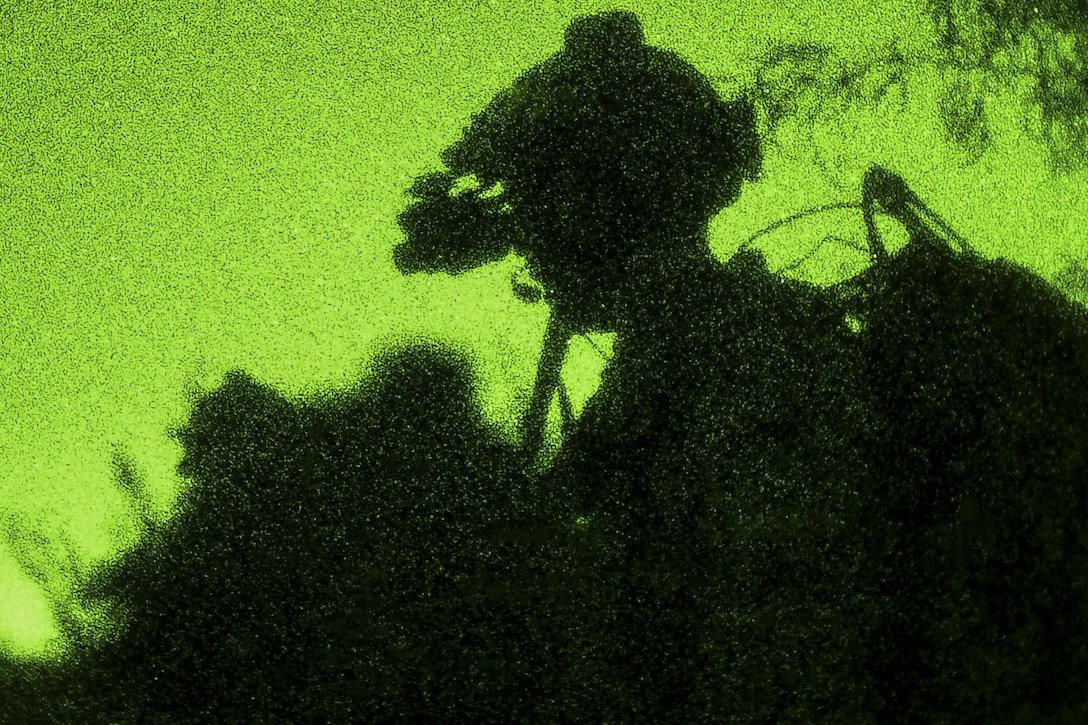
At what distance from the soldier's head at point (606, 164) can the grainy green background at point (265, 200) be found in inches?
0.9

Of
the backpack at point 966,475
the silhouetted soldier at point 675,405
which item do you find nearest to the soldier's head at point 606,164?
the silhouetted soldier at point 675,405

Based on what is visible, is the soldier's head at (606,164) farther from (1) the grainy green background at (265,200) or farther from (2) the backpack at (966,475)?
(2) the backpack at (966,475)

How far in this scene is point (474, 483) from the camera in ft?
2.07

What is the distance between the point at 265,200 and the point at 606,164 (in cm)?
29

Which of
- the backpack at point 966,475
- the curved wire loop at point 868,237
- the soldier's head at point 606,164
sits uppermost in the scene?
the soldier's head at point 606,164

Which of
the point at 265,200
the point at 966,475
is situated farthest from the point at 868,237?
the point at 265,200

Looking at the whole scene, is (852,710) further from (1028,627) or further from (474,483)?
(474,483)

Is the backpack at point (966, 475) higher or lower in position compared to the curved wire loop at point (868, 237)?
lower

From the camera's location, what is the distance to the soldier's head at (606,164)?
0.63 m

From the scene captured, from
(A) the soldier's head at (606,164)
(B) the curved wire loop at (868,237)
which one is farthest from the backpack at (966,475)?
(A) the soldier's head at (606,164)

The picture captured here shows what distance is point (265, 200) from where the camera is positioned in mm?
647

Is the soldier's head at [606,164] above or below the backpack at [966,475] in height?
above

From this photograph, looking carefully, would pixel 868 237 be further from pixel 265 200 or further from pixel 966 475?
pixel 265 200

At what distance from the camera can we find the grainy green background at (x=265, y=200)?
0.64 meters
